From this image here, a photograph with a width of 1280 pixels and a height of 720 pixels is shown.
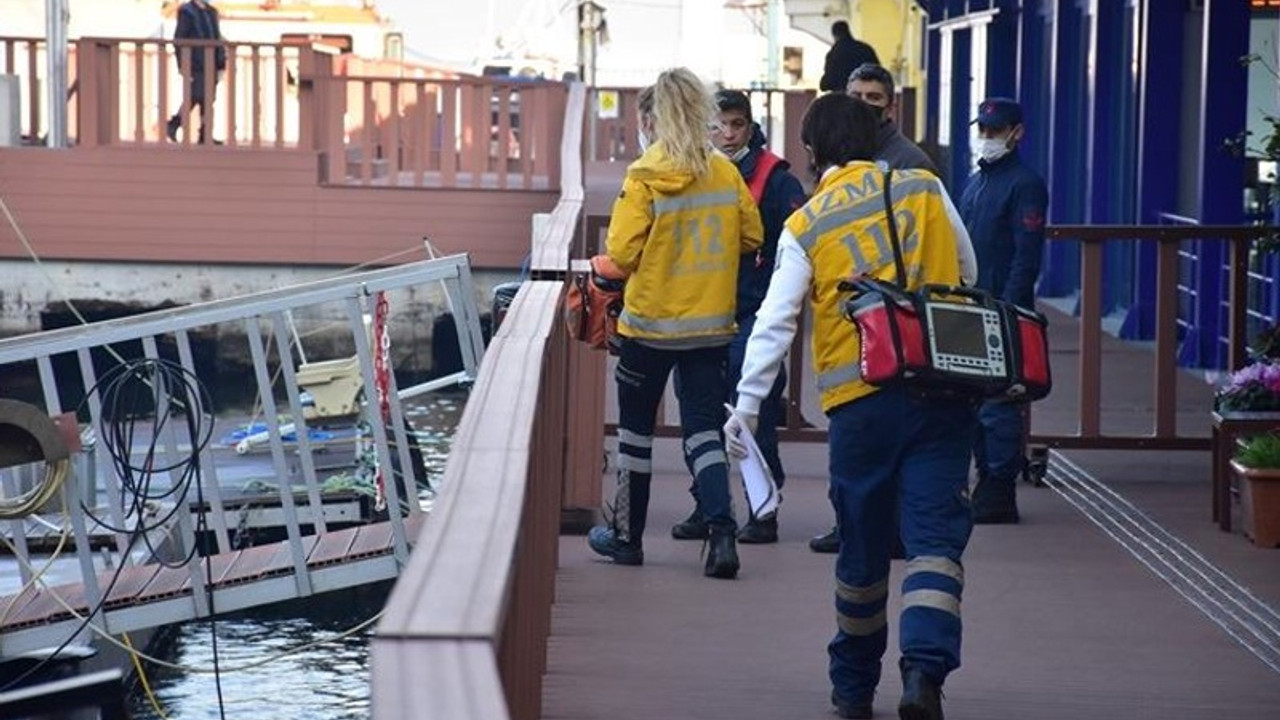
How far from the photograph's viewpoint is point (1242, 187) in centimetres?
1443

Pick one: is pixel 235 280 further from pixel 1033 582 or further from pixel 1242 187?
pixel 1033 582

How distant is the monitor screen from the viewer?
19.0ft

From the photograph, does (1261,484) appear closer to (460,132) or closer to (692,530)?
(692,530)

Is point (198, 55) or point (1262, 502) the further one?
point (198, 55)

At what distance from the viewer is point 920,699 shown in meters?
5.74

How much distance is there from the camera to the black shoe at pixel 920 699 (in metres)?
5.73

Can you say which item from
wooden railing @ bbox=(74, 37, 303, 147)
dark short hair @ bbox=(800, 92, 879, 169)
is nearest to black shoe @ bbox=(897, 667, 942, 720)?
dark short hair @ bbox=(800, 92, 879, 169)

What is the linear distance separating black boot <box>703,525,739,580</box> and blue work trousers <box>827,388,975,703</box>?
2169mm

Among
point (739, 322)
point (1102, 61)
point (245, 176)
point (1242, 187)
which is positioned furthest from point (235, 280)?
point (739, 322)

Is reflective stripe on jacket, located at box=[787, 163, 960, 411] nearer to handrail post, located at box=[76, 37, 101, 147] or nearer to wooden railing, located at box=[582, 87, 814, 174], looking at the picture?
wooden railing, located at box=[582, 87, 814, 174]

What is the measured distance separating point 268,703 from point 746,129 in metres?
4.66

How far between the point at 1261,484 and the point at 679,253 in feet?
7.11

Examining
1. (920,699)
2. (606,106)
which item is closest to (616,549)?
(920,699)

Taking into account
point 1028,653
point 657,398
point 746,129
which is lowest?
point 1028,653
